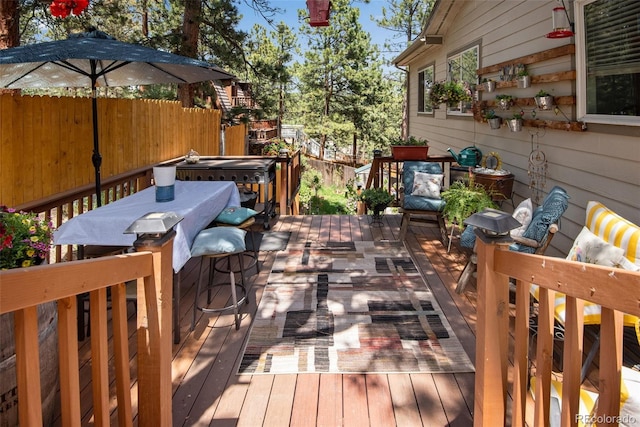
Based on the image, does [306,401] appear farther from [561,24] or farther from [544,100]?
[561,24]

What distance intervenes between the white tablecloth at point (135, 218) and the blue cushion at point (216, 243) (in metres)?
0.08

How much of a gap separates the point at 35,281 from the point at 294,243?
451cm

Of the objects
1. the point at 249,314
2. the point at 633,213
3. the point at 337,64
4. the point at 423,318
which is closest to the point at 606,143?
the point at 633,213

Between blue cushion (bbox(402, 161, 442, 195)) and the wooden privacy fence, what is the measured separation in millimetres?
3374

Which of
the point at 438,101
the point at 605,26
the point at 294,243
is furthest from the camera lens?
the point at 438,101

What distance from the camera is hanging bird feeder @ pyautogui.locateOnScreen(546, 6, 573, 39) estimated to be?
13.9ft

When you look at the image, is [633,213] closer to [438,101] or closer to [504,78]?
[504,78]

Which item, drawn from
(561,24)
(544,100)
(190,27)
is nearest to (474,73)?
(544,100)

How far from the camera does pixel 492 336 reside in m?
1.84

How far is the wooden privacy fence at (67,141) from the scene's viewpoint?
3531 mm

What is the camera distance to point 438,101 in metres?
7.55

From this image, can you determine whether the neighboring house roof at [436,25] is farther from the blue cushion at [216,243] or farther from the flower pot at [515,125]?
the blue cushion at [216,243]

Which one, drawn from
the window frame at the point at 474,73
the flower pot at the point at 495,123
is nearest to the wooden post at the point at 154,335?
the flower pot at the point at 495,123

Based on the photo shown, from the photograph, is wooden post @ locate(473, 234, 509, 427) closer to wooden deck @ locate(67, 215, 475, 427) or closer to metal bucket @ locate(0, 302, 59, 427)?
wooden deck @ locate(67, 215, 475, 427)
